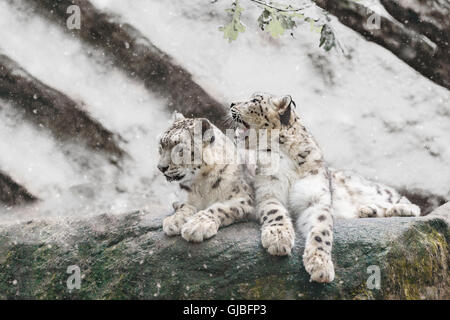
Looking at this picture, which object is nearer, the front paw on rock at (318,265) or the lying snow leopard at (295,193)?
the front paw on rock at (318,265)

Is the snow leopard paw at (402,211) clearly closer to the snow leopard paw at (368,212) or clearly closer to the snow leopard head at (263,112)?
the snow leopard paw at (368,212)

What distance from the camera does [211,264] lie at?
153 inches

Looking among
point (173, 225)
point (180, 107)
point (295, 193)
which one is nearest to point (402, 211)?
point (295, 193)

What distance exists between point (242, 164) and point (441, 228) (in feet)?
5.66

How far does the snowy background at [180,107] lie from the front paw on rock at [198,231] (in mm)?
3604

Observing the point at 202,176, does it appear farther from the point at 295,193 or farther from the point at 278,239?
the point at 278,239

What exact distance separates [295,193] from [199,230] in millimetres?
929

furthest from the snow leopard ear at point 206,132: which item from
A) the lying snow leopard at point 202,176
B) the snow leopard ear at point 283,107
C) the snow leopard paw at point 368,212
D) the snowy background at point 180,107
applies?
the snowy background at point 180,107

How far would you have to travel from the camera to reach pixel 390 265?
148 inches

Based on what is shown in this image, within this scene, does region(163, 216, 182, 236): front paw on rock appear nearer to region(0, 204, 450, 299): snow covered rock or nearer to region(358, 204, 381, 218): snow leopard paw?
region(0, 204, 450, 299): snow covered rock

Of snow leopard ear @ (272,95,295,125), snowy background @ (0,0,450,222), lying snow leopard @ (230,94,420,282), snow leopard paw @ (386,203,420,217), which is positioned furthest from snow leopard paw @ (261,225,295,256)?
snowy background @ (0,0,450,222)

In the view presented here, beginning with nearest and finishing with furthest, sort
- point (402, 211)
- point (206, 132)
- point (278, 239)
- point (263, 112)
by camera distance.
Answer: point (278, 239) → point (206, 132) → point (263, 112) → point (402, 211)

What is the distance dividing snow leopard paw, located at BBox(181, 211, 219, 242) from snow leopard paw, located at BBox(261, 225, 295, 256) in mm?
384

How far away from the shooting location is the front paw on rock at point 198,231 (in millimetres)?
3963
